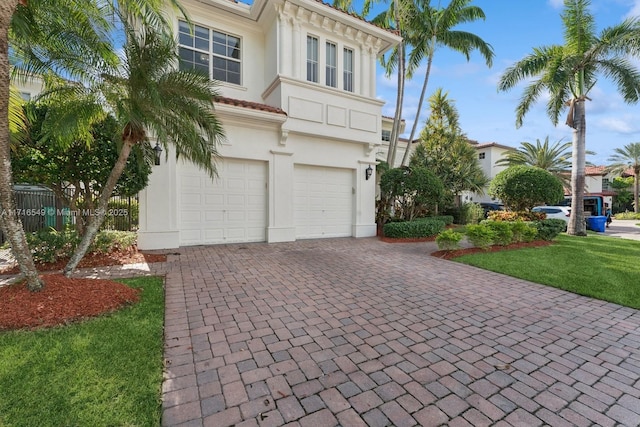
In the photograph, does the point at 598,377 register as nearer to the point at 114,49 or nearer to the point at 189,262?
the point at 189,262

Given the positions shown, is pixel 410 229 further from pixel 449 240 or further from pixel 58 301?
pixel 58 301

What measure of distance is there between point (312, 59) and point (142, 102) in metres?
6.96

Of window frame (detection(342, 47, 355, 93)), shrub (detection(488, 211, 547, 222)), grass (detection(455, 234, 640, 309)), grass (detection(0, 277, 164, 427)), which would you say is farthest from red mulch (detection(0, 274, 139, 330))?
shrub (detection(488, 211, 547, 222))

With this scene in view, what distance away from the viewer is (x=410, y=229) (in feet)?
35.0

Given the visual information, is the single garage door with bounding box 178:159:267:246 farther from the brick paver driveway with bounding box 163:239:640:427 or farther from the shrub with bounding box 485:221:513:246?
the shrub with bounding box 485:221:513:246

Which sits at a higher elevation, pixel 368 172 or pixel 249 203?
pixel 368 172

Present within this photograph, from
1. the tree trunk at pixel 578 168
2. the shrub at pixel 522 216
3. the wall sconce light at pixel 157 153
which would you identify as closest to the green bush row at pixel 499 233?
the shrub at pixel 522 216

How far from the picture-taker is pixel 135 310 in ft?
12.6

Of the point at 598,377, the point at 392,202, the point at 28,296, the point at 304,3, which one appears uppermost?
the point at 304,3

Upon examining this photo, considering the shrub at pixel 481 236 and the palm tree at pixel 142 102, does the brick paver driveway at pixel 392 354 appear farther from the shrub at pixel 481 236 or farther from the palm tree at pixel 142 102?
the shrub at pixel 481 236

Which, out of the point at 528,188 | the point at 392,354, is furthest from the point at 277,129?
the point at 528,188

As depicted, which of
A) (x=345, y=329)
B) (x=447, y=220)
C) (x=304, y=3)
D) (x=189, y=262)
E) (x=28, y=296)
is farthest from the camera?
(x=447, y=220)

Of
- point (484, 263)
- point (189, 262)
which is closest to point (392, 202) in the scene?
point (484, 263)

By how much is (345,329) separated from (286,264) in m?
3.32
